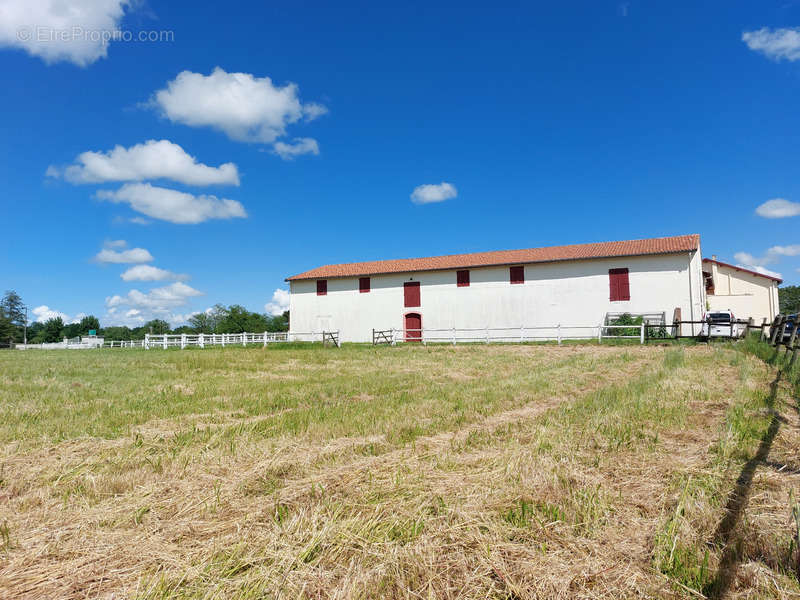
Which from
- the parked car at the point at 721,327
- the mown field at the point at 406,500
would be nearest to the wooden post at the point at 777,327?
the parked car at the point at 721,327

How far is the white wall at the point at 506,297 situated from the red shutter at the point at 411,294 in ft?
1.08

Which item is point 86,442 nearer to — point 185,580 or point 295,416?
point 295,416

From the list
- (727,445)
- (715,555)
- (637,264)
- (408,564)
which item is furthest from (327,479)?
(637,264)

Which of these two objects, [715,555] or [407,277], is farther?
[407,277]

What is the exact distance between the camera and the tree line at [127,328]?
86.4 meters

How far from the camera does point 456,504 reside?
299cm

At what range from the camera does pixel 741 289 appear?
40.4 meters

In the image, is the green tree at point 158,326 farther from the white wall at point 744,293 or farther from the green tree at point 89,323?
the white wall at point 744,293

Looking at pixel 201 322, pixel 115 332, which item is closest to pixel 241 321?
pixel 201 322

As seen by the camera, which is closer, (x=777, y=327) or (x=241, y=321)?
(x=777, y=327)

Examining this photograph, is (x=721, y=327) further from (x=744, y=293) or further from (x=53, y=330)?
(x=53, y=330)

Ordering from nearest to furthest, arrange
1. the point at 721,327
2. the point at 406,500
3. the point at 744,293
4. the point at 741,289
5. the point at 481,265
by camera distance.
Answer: the point at 406,500
the point at 721,327
the point at 481,265
the point at 744,293
the point at 741,289

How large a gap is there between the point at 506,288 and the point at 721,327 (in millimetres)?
12655

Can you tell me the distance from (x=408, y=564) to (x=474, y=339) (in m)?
27.6
